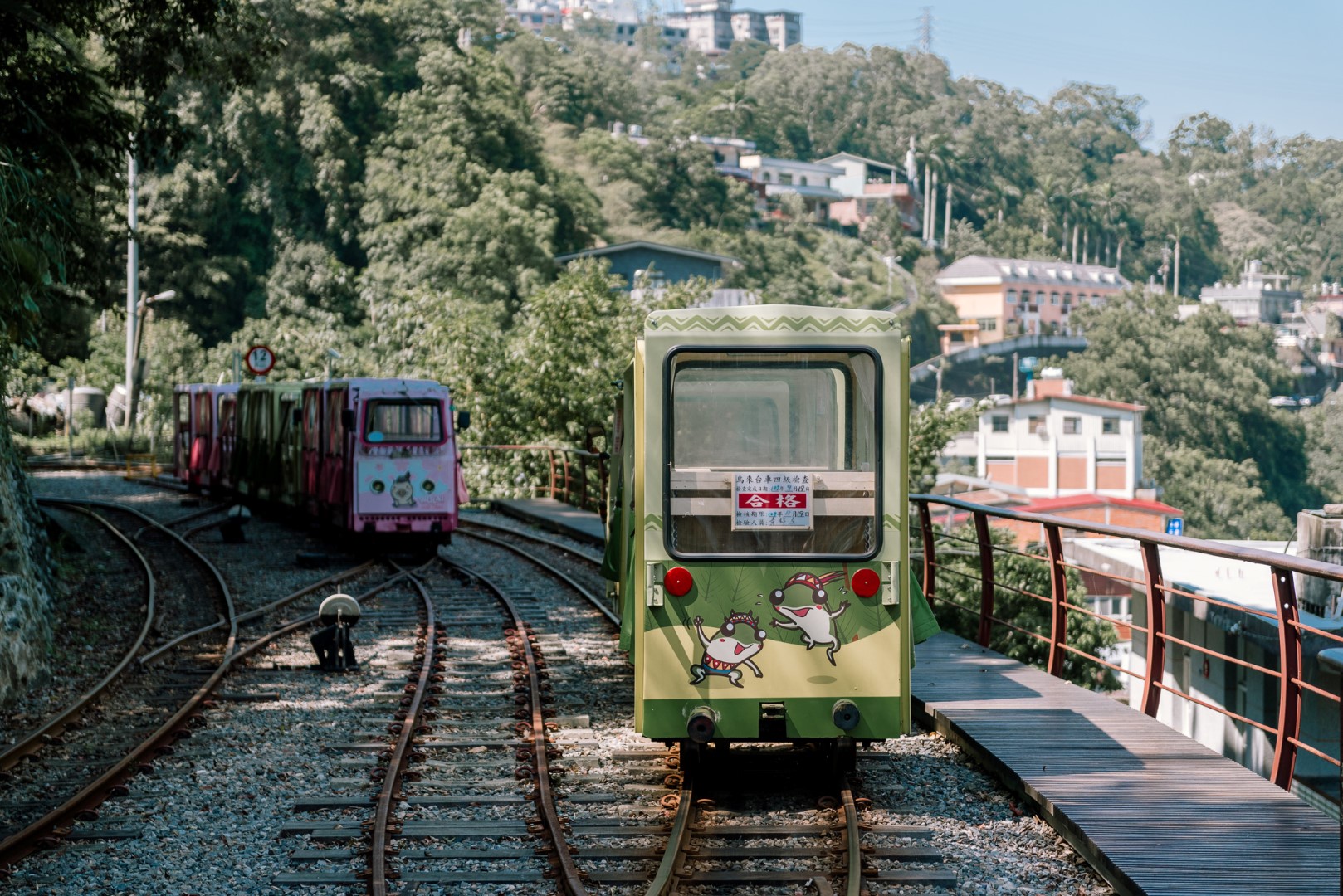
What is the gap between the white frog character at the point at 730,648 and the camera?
25.5ft

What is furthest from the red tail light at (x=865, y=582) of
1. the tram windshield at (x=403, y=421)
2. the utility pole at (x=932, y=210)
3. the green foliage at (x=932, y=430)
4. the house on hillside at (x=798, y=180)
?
the utility pole at (x=932, y=210)

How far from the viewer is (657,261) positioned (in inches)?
2854

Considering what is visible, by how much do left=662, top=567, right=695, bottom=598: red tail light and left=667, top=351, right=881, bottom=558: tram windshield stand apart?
10 cm

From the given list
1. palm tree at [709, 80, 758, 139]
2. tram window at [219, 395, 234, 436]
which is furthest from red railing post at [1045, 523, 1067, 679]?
palm tree at [709, 80, 758, 139]

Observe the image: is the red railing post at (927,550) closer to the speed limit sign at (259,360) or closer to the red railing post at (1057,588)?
the red railing post at (1057,588)

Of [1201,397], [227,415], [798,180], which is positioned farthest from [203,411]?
[798,180]

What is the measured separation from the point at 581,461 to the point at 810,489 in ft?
70.3

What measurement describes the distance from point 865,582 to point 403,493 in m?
13.6

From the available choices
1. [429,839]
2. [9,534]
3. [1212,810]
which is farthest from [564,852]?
[9,534]

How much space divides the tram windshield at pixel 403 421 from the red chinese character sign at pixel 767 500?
13.4m

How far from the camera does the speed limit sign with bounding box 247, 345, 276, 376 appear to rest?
27.4 meters

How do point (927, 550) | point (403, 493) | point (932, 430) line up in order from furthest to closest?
point (932, 430), point (403, 493), point (927, 550)

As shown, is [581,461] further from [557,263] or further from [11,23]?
[557,263]

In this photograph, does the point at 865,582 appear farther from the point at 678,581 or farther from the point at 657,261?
the point at 657,261
